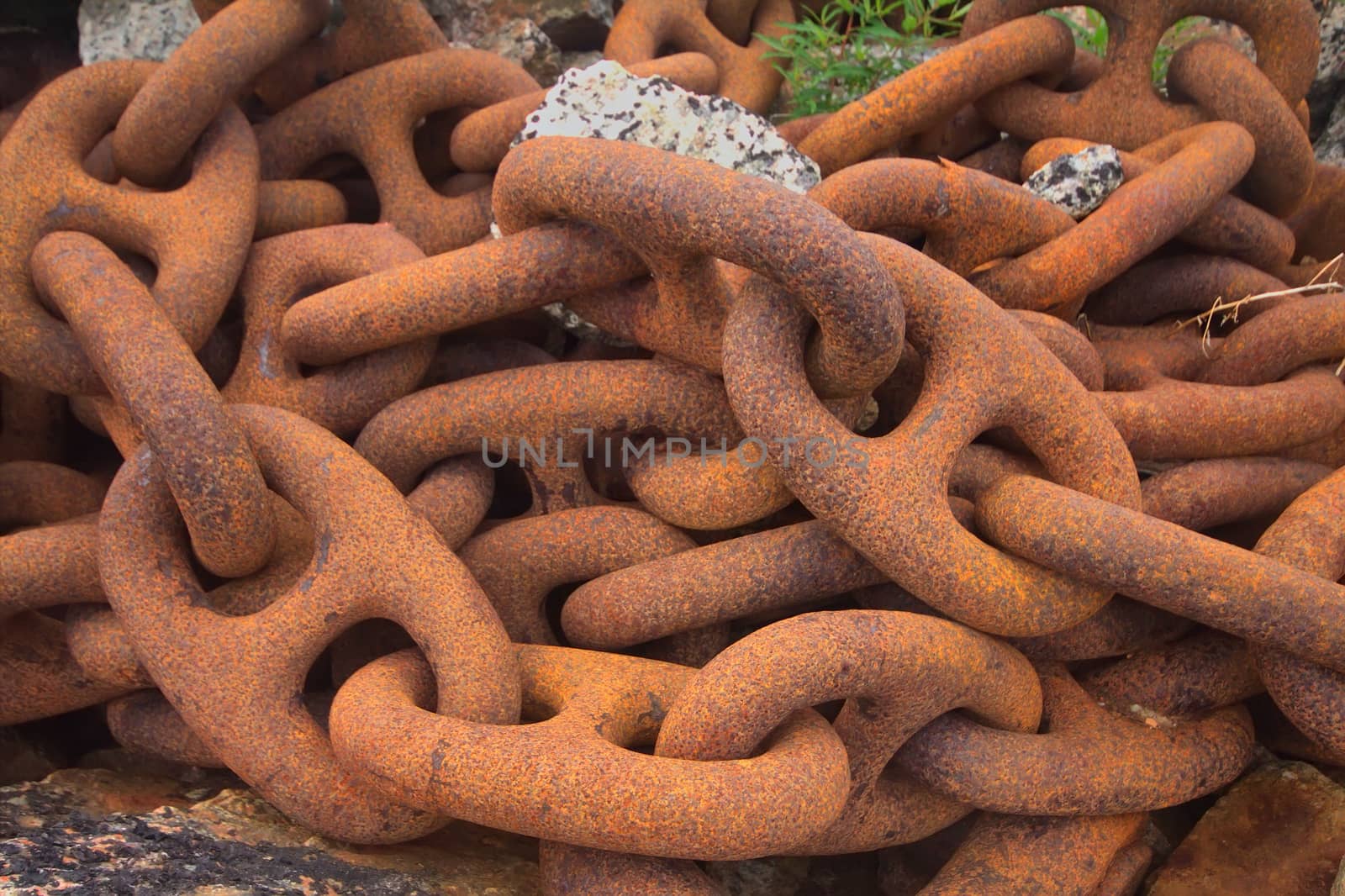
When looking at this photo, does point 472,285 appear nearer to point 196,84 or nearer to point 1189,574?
point 196,84

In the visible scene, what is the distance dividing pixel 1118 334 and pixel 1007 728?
0.89 metres

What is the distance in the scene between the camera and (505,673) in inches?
51.6

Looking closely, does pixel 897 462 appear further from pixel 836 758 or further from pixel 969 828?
pixel 969 828

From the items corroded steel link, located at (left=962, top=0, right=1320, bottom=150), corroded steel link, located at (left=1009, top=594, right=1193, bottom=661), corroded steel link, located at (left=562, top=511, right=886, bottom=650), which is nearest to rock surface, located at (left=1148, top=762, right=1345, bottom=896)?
corroded steel link, located at (left=1009, top=594, right=1193, bottom=661)

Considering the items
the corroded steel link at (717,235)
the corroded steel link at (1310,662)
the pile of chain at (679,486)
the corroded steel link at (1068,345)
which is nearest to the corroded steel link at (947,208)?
the pile of chain at (679,486)

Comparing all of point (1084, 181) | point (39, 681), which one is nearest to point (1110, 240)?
point (1084, 181)

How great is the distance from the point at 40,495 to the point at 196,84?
77 cm

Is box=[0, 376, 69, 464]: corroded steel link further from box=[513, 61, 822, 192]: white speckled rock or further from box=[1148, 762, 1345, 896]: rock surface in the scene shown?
box=[1148, 762, 1345, 896]: rock surface

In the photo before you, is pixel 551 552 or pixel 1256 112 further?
pixel 1256 112

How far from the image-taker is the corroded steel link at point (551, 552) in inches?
60.2

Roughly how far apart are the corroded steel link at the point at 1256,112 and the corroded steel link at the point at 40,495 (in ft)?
7.45

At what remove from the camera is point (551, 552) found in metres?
1.55

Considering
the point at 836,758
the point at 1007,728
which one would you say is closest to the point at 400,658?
the point at 836,758

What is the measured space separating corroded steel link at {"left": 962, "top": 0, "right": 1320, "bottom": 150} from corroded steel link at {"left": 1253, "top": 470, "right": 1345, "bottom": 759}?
0.95 m
